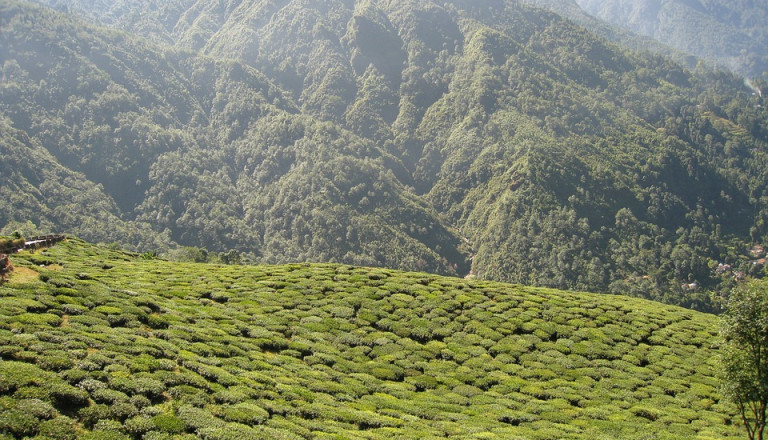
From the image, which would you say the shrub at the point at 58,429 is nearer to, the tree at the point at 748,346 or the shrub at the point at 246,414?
the shrub at the point at 246,414

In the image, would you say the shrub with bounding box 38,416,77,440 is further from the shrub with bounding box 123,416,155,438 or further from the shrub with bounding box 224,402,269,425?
the shrub with bounding box 224,402,269,425

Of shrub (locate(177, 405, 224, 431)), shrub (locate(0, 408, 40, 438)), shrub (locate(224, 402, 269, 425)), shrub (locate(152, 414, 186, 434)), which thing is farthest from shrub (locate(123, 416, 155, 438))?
shrub (locate(224, 402, 269, 425))

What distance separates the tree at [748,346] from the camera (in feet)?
93.6

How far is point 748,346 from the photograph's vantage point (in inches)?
1150

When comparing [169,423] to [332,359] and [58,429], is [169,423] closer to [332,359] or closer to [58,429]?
[58,429]

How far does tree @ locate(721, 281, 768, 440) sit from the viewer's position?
28.5 metres

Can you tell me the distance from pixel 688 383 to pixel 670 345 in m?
7.65

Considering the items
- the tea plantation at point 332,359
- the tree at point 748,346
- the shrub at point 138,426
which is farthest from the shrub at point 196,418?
the tree at point 748,346

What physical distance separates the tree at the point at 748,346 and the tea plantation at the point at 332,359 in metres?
3.46

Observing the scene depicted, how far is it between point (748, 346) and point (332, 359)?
947 inches

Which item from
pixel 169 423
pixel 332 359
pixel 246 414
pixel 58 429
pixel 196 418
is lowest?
pixel 332 359

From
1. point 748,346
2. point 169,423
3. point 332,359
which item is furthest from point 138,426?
point 748,346

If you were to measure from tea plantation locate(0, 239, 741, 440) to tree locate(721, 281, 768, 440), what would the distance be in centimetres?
346

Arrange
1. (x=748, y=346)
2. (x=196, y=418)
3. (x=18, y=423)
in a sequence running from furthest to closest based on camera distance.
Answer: (x=748, y=346)
(x=196, y=418)
(x=18, y=423)
